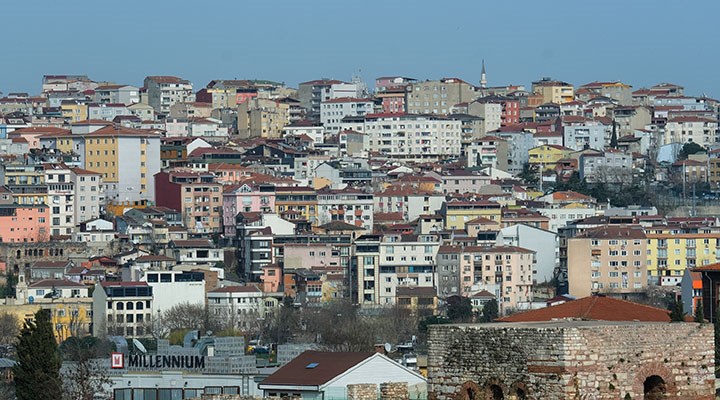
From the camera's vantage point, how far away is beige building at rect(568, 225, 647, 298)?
81.1 metres

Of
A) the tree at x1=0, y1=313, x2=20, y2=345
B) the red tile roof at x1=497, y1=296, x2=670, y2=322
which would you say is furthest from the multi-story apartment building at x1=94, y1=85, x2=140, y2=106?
the red tile roof at x1=497, y1=296, x2=670, y2=322

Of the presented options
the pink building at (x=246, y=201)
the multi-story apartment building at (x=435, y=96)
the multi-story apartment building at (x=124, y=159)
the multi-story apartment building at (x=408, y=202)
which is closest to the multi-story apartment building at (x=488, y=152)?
the multi-story apartment building at (x=435, y=96)

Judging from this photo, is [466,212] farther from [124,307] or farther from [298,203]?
[124,307]

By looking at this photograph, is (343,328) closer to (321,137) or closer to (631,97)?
(321,137)

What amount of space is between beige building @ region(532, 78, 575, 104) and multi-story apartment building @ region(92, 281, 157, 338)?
6636cm

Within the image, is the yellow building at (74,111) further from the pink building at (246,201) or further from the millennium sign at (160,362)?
the millennium sign at (160,362)

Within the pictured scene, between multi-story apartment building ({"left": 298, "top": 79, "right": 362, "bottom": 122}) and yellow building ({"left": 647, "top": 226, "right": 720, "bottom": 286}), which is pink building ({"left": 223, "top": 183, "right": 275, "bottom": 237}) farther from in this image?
multi-story apartment building ({"left": 298, "top": 79, "right": 362, "bottom": 122})

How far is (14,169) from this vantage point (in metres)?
92.2

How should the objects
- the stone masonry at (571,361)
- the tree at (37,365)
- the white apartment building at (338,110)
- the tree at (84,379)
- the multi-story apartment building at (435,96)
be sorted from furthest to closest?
1. the multi-story apartment building at (435,96)
2. the white apartment building at (338,110)
3. the tree at (37,365)
4. the tree at (84,379)
5. the stone masonry at (571,361)

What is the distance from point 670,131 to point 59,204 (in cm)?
4424

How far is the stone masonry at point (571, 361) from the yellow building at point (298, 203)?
80294mm

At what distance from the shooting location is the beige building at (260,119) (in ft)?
405

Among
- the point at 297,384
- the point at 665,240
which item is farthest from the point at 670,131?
the point at 297,384

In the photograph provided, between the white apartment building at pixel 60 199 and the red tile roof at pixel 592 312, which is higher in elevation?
the white apartment building at pixel 60 199
